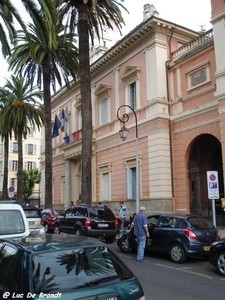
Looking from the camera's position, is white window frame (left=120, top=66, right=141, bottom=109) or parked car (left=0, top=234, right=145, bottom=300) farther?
white window frame (left=120, top=66, right=141, bottom=109)

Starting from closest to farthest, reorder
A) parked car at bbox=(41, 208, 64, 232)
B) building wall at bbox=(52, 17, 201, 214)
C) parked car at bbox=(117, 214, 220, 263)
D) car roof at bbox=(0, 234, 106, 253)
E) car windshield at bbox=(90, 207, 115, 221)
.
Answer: car roof at bbox=(0, 234, 106, 253), parked car at bbox=(117, 214, 220, 263), car windshield at bbox=(90, 207, 115, 221), parked car at bbox=(41, 208, 64, 232), building wall at bbox=(52, 17, 201, 214)

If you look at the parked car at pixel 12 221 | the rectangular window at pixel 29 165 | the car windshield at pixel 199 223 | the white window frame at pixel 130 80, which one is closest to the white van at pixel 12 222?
the parked car at pixel 12 221

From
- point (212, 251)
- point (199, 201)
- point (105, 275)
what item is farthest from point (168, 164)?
point (105, 275)

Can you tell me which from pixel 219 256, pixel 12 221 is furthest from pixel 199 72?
pixel 12 221

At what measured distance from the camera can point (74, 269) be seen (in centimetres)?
380

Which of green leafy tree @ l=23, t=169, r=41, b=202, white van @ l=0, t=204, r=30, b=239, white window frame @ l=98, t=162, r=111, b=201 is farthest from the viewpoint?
green leafy tree @ l=23, t=169, r=41, b=202

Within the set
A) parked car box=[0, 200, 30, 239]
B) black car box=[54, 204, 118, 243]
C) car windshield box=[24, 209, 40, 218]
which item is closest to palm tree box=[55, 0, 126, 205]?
black car box=[54, 204, 118, 243]

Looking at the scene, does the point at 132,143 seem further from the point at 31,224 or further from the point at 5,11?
the point at 5,11

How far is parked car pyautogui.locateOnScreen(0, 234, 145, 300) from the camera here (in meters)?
3.51

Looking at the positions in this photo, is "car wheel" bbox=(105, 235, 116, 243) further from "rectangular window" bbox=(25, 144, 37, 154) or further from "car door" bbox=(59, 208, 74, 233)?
"rectangular window" bbox=(25, 144, 37, 154)

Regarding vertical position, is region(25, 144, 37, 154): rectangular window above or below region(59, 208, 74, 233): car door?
above

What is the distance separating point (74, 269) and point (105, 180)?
77.1 feet

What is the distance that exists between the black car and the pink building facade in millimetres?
5991

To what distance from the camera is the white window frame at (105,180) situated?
26.4m
